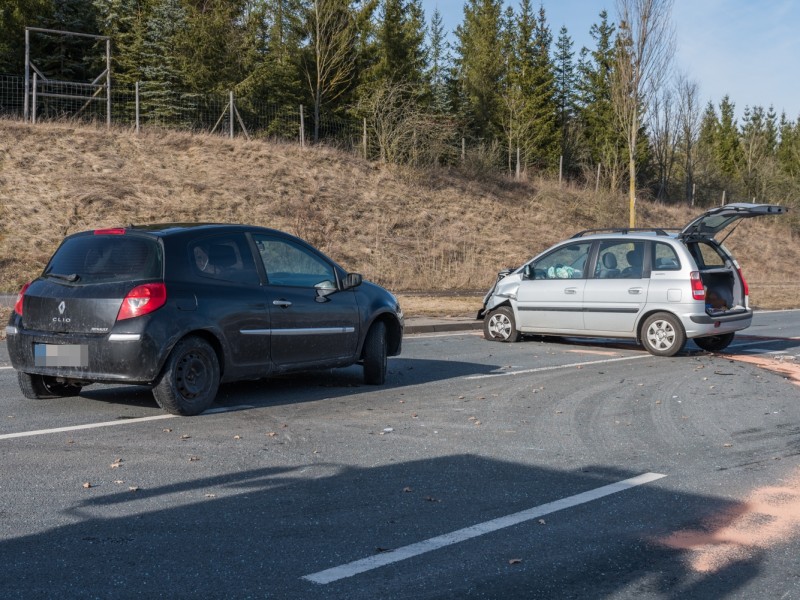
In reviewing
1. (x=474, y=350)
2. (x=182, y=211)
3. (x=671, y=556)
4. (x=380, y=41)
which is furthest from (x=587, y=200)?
(x=671, y=556)

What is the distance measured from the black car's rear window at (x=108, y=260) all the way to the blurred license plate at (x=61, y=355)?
0.58 m

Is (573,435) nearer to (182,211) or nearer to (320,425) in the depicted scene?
(320,425)

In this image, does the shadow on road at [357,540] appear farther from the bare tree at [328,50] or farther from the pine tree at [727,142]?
the pine tree at [727,142]

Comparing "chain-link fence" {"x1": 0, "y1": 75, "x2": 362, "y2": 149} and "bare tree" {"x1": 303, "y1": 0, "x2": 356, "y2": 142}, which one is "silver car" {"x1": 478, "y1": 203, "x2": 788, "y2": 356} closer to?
"chain-link fence" {"x1": 0, "y1": 75, "x2": 362, "y2": 149}

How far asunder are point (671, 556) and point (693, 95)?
59.1 m

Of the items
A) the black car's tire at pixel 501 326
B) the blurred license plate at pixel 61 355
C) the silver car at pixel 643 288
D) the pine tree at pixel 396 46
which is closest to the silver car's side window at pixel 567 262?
the silver car at pixel 643 288

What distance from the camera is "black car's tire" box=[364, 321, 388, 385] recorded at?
9672 millimetres

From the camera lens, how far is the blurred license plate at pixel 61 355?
24.4ft

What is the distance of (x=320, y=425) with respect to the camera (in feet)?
24.4

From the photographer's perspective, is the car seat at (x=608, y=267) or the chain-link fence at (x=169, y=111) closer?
the car seat at (x=608, y=267)

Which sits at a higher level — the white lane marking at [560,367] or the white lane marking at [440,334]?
the white lane marking at [440,334]

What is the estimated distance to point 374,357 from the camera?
966 centimetres

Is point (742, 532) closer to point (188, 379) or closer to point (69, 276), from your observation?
point (188, 379)

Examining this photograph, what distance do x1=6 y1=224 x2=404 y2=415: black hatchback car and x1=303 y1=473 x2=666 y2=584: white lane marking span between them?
11.6 feet
